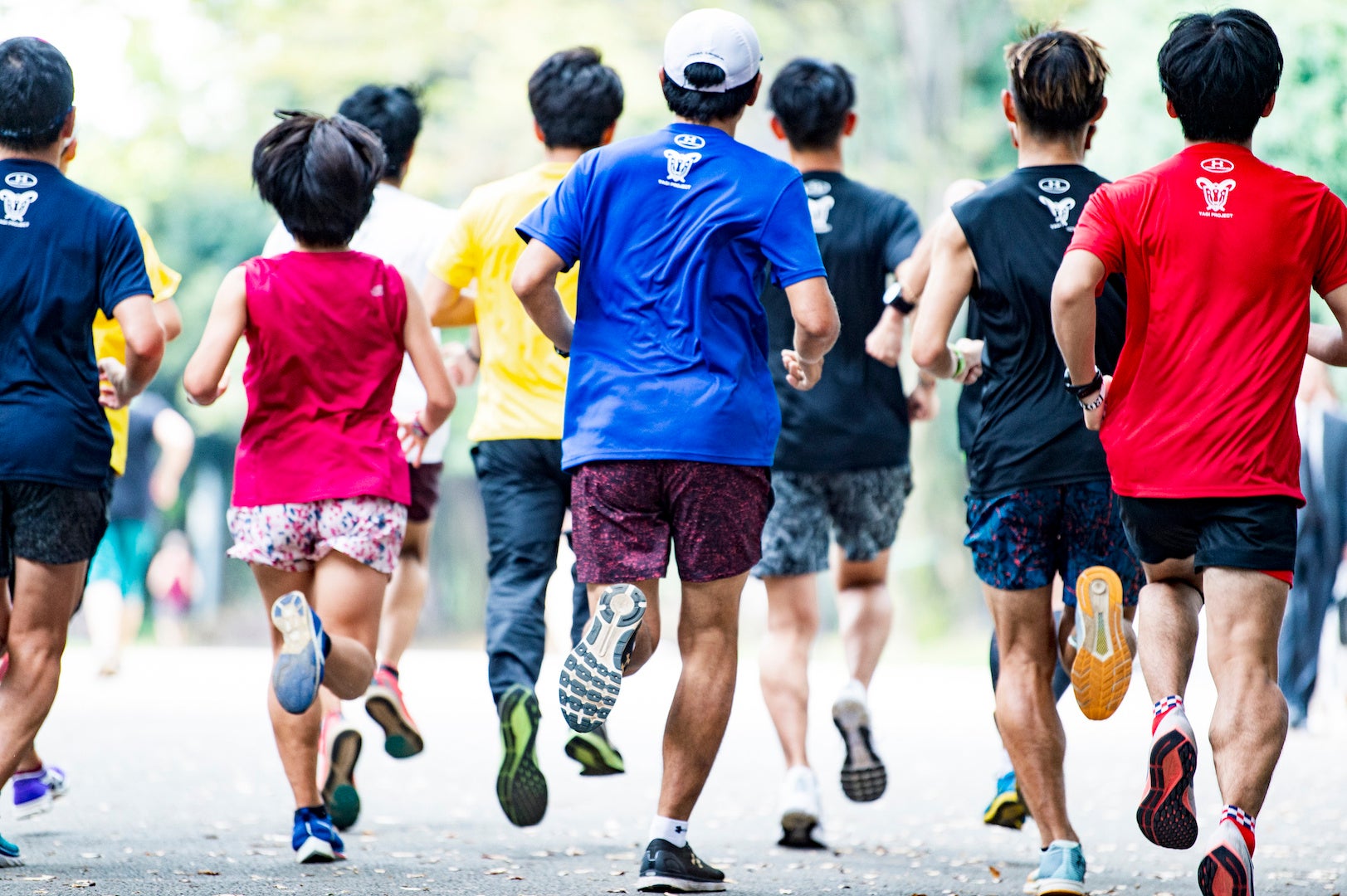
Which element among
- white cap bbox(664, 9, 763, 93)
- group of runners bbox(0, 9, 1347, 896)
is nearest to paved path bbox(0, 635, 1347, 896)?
group of runners bbox(0, 9, 1347, 896)

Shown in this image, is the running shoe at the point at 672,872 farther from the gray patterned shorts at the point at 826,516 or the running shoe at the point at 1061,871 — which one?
the gray patterned shorts at the point at 826,516

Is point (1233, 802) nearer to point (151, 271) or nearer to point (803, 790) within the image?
point (803, 790)

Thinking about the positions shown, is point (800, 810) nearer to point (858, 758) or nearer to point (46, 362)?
point (858, 758)

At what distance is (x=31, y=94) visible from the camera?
5422mm

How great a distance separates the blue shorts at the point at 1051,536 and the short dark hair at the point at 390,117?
10.5 ft

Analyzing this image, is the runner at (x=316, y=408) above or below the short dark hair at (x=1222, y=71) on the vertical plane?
below

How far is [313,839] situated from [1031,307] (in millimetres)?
2722

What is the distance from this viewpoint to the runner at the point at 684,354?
195 inches

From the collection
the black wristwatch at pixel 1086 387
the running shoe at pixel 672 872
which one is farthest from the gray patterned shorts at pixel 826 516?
the black wristwatch at pixel 1086 387

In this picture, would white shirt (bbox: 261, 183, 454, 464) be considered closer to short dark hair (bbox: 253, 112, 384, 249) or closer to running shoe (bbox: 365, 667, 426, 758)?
running shoe (bbox: 365, 667, 426, 758)

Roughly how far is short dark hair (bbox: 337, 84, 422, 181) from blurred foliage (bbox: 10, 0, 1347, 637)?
14841 mm

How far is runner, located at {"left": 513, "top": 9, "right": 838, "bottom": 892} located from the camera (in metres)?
4.96

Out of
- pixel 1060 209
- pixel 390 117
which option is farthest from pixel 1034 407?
pixel 390 117

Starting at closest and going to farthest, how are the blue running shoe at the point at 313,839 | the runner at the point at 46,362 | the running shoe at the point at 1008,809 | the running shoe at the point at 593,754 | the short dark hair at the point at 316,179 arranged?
1. the runner at the point at 46,362
2. the blue running shoe at the point at 313,839
3. the short dark hair at the point at 316,179
4. the running shoe at the point at 593,754
5. the running shoe at the point at 1008,809
